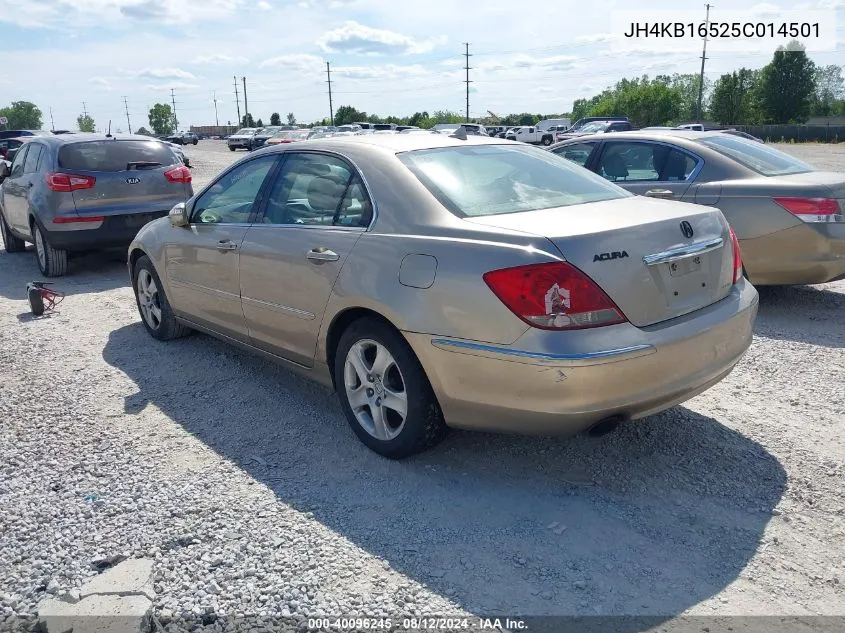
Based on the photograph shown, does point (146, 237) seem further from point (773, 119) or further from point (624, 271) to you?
point (773, 119)

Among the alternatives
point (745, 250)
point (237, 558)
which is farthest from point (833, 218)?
point (237, 558)

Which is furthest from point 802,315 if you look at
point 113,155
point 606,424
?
point 113,155

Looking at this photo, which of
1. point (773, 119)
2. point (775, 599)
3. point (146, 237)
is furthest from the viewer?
point (773, 119)

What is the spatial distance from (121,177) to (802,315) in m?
7.48

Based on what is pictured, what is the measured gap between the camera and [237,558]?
117 inches

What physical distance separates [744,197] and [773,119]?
88.3 meters

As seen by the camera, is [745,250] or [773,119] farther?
[773,119]

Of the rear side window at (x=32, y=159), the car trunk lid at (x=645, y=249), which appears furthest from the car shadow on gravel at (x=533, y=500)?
the rear side window at (x=32, y=159)

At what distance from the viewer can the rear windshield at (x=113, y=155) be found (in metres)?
8.82

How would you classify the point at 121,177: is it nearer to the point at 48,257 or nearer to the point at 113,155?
the point at 113,155

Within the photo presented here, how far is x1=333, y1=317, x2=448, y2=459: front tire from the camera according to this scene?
3.50m

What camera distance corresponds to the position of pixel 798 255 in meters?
6.02

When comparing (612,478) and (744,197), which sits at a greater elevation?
(744,197)

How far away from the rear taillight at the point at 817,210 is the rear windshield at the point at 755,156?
521 mm
